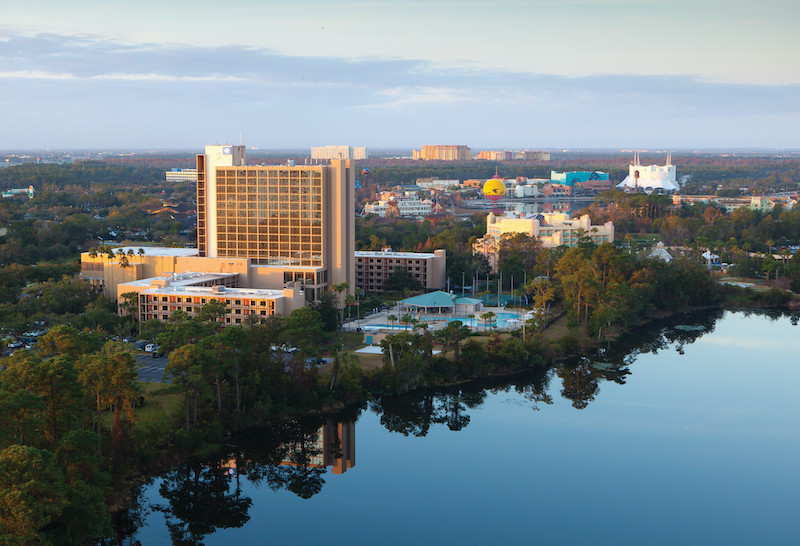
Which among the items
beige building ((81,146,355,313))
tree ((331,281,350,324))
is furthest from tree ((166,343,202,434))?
beige building ((81,146,355,313))

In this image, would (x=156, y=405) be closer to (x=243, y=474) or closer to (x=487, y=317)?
(x=243, y=474)

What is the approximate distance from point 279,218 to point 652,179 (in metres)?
93.2

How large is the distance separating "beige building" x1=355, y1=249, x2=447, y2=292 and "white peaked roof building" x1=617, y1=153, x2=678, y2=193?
79109 mm

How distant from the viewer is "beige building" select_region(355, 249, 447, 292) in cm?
4394

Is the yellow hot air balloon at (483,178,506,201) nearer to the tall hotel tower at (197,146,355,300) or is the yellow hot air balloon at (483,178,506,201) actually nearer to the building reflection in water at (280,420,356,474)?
the tall hotel tower at (197,146,355,300)

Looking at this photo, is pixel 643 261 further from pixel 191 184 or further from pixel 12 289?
pixel 191 184

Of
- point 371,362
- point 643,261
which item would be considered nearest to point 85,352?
point 371,362

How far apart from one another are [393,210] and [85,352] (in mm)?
61665

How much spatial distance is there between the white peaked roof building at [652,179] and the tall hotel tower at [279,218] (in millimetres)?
87101

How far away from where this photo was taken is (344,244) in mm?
37625

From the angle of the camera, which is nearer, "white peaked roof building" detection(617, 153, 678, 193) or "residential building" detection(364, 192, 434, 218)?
"residential building" detection(364, 192, 434, 218)

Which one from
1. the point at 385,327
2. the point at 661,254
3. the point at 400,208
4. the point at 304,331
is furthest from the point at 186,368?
the point at 400,208

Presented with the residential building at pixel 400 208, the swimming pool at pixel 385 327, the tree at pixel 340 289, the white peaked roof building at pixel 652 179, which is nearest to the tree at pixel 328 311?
the tree at pixel 340 289

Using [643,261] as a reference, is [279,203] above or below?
above
